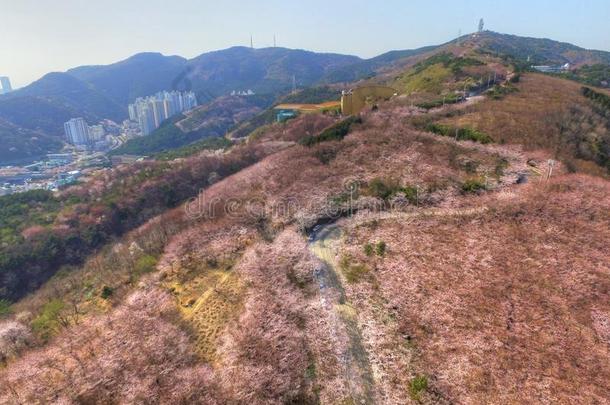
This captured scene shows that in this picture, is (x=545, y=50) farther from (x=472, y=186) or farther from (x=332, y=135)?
(x=472, y=186)

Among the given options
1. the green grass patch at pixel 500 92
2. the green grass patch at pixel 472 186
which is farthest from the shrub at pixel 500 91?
the green grass patch at pixel 472 186

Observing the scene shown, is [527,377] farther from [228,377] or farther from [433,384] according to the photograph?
[228,377]

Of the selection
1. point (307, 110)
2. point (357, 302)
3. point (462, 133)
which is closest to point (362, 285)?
point (357, 302)

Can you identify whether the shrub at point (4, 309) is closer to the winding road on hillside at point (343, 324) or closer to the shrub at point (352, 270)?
the winding road on hillside at point (343, 324)

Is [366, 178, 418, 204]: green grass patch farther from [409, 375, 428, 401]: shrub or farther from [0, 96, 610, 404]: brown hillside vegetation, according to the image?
[409, 375, 428, 401]: shrub

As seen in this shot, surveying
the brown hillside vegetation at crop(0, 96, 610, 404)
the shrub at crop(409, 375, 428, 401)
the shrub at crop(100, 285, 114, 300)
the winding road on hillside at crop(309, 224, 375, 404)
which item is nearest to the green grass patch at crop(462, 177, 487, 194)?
the brown hillside vegetation at crop(0, 96, 610, 404)

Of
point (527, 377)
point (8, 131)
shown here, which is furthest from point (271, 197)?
point (8, 131)
